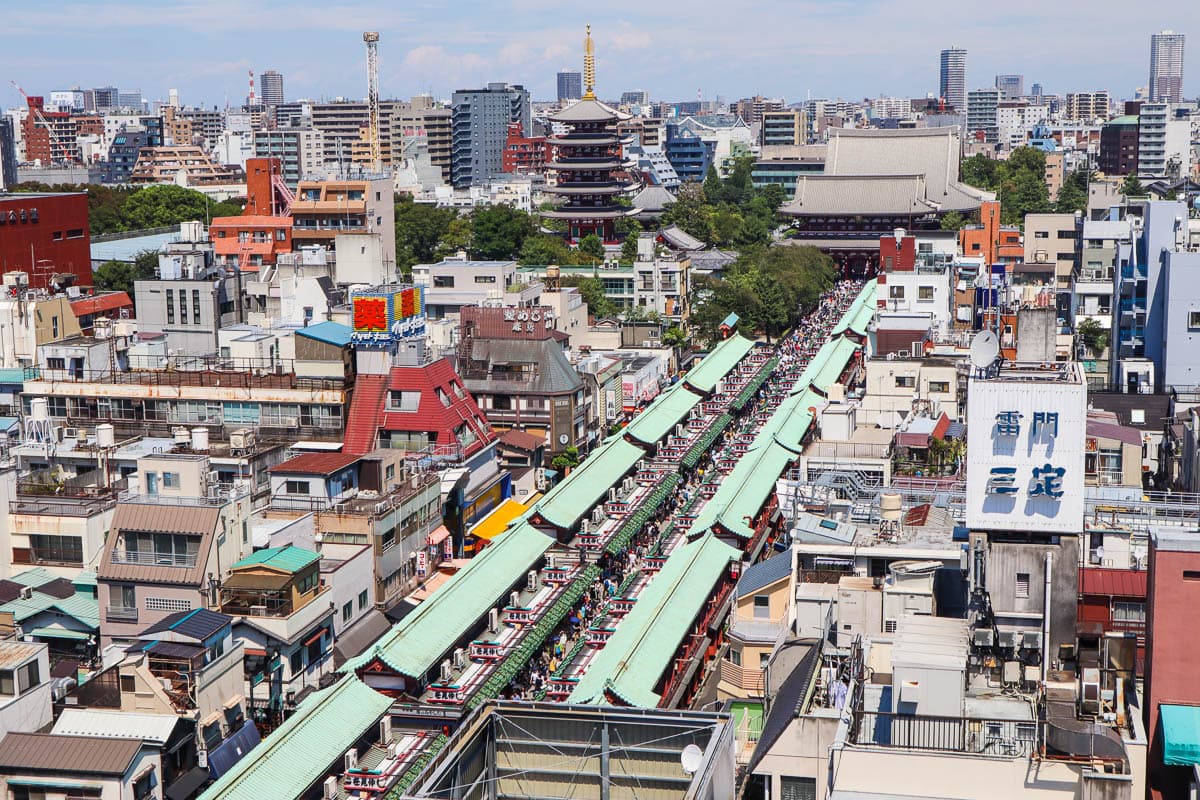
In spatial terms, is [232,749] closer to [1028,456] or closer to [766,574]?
[766,574]

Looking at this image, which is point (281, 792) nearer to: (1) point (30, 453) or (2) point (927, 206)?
(1) point (30, 453)

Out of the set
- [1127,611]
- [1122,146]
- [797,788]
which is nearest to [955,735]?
[797,788]

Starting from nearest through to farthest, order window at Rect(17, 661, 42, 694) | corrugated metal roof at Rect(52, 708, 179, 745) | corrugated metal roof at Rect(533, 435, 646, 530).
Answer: window at Rect(17, 661, 42, 694), corrugated metal roof at Rect(52, 708, 179, 745), corrugated metal roof at Rect(533, 435, 646, 530)

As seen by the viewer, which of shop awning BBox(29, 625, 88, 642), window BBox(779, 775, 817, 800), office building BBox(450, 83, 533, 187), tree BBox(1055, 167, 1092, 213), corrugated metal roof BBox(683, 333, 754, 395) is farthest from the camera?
office building BBox(450, 83, 533, 187)

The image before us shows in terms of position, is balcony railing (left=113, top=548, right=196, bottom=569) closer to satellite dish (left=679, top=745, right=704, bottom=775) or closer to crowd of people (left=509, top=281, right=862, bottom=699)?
crowd of people (left=509, top=281, right=862, bottom=699)

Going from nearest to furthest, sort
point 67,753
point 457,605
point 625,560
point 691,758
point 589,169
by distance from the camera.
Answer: point 691,758
point 67,753
point 457,605
point 625,560
point 589,169

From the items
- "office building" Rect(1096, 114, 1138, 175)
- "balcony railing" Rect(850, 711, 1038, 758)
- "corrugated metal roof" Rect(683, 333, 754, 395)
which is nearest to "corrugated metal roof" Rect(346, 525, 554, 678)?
"balcony railing" Rect(850, 711, 1038, 758)
